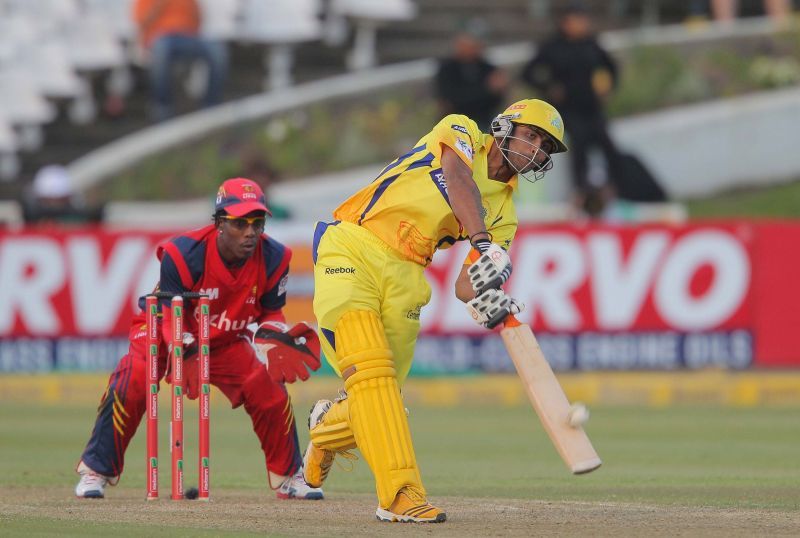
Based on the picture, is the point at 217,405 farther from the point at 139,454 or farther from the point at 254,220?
the point at 254,220

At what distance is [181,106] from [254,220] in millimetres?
12133

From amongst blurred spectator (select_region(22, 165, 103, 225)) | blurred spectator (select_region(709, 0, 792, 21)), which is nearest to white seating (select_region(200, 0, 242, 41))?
blurred spectator (select_region(22, 165, 103, 225))

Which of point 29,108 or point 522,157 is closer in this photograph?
point 522,157

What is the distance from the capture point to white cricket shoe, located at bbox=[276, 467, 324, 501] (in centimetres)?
880

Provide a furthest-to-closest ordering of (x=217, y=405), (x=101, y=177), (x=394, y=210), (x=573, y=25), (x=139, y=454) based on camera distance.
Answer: (x=101, y=177), (x=573, y=25), (x=217, y=405), (x=139, y=454), (x=394, y=210)

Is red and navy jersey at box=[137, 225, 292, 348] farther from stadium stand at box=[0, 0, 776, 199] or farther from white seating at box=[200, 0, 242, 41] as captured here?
white seating at box=[200, 0, 242, 41]

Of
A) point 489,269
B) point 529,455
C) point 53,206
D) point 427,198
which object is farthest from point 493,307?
point 53,206

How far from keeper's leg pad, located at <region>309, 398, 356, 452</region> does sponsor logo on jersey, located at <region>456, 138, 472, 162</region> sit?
3.86 feet

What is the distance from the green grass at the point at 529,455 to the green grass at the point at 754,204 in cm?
436

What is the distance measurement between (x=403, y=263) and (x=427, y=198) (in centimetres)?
29

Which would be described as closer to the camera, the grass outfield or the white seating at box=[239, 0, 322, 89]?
the grass outfield

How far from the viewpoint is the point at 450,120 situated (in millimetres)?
7883

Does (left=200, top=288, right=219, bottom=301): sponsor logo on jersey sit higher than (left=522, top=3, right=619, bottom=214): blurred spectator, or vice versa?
(left=522, top=3, right=619, bottom=214): blurred spectator

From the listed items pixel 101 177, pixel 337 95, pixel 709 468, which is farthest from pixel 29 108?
pixel 709 468
